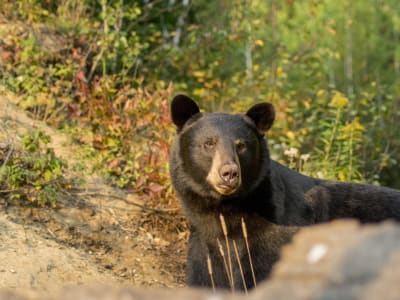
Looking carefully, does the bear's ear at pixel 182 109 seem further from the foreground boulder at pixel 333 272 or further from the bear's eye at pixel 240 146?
the foreground boulder at pixel 333 272

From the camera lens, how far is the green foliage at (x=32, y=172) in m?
6.34

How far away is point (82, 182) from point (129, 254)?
777 mm

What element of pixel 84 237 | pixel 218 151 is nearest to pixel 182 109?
pixel 218 151

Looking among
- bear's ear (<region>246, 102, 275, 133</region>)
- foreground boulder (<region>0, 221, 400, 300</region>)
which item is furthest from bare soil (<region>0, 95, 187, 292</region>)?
foreground boulder (<region>0, 221, 400, 300</region>)

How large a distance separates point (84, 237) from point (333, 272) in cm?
505

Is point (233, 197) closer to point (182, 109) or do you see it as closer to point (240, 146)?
point (240, 146)

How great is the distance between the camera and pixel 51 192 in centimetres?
645

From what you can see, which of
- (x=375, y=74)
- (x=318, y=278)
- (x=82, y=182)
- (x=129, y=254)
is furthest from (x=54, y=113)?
(x=375, y=74)

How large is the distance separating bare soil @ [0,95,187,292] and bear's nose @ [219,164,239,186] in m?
1.61

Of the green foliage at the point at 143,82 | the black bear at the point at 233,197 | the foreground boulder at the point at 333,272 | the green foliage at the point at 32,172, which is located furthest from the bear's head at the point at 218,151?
the foreground boulder at the point at 333,272

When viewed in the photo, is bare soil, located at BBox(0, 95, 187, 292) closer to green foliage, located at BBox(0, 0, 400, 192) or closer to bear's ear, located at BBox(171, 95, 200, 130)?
green foliage, located at BBox(0, 0, 400, 192)

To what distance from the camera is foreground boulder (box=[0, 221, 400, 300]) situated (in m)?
1.79

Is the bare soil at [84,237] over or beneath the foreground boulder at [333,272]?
→ beneath

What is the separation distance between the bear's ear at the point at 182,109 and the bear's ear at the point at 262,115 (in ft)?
1.35
